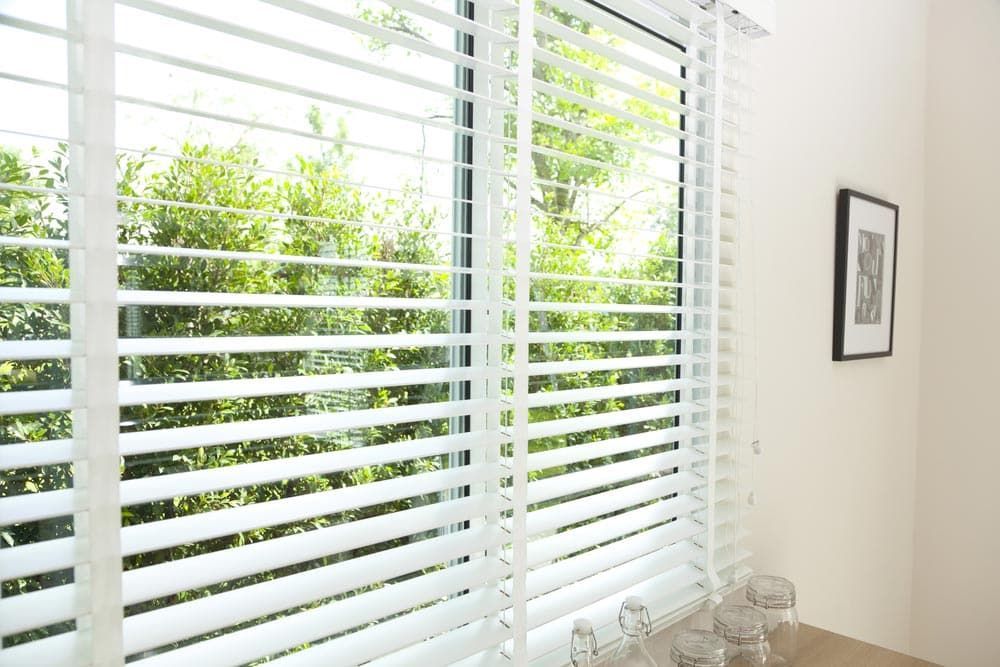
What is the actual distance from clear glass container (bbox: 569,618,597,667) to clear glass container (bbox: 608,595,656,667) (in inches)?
2.6

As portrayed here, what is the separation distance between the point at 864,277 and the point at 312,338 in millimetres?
1770

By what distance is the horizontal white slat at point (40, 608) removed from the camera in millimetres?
587

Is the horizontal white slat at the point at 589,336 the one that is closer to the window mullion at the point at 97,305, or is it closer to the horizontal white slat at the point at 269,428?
the horizontal white slat at the point at 269,428

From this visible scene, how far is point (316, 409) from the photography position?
36.7 inches

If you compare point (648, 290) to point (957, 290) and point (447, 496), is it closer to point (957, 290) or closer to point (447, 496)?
point (447, 496)

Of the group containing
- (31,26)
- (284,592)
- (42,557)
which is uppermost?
(31,26)

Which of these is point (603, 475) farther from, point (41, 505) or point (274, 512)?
point (41, 505)

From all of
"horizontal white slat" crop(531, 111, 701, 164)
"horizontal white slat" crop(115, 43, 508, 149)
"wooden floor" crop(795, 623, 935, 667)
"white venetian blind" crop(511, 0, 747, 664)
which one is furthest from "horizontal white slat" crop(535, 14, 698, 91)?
"wooden floor" crop(795, 623, 935, 667)

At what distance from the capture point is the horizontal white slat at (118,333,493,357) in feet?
2.23

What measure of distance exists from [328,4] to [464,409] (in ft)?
1.91

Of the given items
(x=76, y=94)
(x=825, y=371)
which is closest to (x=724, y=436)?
(x=825, y=371)

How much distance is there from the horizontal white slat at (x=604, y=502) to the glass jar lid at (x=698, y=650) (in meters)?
0.23

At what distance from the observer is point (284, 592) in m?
0.79

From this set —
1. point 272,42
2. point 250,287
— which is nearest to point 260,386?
point 250,287
